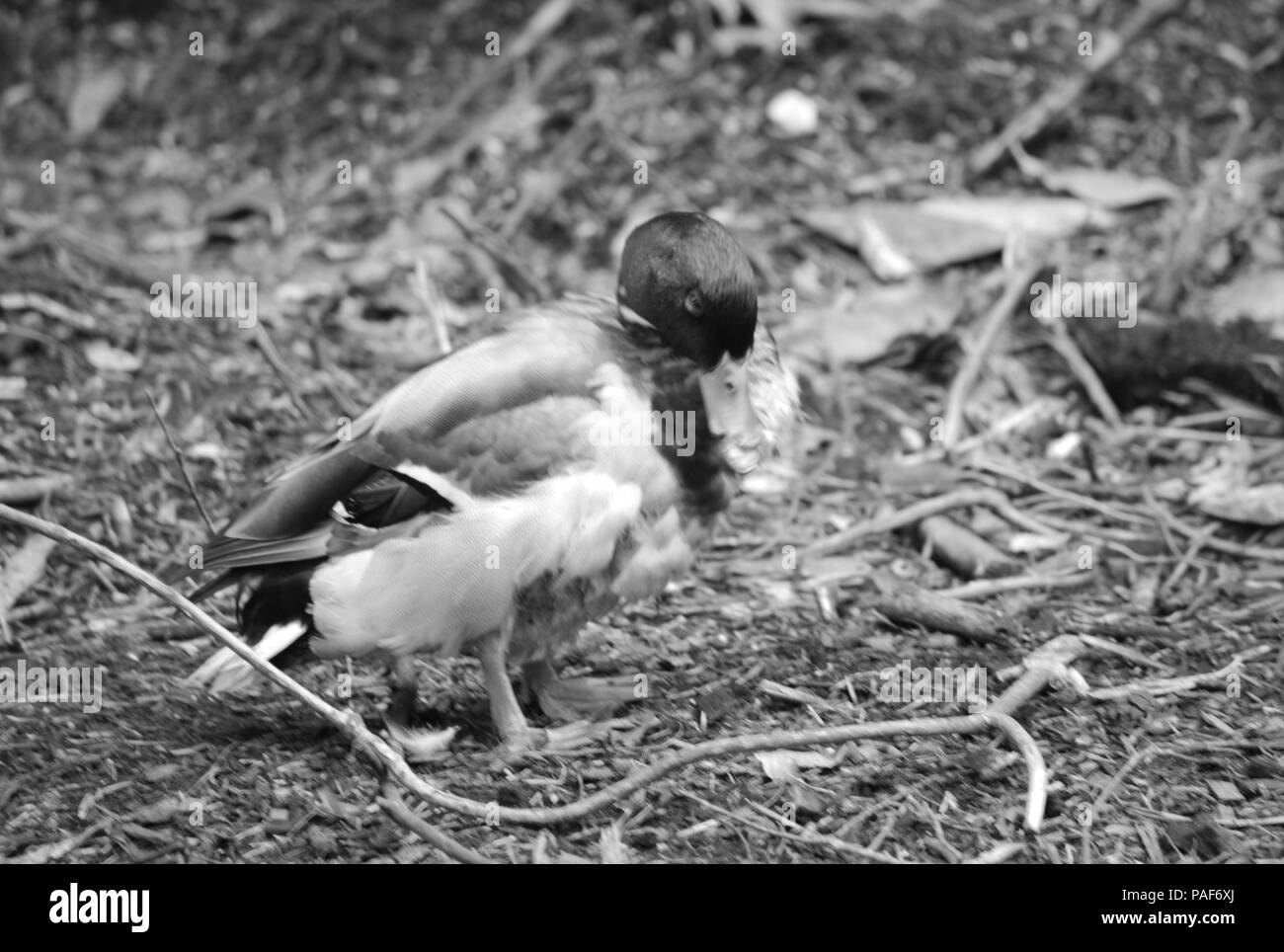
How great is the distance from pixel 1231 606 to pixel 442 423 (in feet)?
8.11

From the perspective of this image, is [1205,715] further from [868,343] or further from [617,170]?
[617,170]

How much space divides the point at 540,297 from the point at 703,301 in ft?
8.75

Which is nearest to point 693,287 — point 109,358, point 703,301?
point 703,301

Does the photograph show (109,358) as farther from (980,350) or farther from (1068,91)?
(1068,91)

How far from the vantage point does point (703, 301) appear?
412cm

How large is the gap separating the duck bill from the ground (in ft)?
2.44

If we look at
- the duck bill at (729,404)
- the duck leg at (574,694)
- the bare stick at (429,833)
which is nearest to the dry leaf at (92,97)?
the duck leg at (574,694)

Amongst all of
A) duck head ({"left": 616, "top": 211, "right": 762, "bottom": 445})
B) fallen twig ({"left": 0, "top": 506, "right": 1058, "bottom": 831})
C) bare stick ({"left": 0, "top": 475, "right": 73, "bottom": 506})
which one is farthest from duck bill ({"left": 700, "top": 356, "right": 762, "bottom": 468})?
bare stick ({"left": 0, "top": 475, "right": 73, "bottom": 506})

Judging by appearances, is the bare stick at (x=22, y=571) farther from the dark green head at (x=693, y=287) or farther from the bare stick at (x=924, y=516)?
the bare stick at (x=924, y=516)

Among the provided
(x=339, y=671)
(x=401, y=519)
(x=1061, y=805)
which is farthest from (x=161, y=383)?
(x=1061, y=805)

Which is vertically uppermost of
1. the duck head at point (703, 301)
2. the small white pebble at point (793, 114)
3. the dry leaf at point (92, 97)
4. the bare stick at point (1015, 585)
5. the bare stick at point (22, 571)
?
the dry leaf at point (92, 97)

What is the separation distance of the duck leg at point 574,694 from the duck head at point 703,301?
0.83 m

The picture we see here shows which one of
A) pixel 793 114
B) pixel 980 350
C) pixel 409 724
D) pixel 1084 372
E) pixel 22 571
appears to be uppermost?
pixel 793 114

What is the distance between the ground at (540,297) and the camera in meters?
3.91
